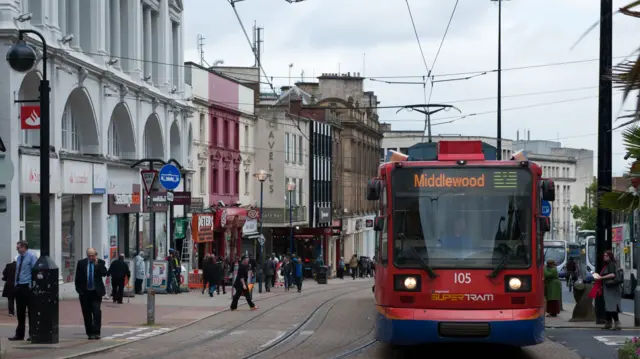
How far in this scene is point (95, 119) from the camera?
36.2 m

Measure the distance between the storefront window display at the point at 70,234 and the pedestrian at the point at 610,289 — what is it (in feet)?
58.2

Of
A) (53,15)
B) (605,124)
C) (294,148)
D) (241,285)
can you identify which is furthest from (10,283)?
(294,148)

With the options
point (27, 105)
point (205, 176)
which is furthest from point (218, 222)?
point (27, 105)

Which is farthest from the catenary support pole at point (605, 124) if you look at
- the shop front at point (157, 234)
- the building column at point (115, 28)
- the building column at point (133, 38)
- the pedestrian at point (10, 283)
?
the building column at point (133, 38)

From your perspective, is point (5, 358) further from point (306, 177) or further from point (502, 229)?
point (306, 177)

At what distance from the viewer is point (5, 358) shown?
1648 cm

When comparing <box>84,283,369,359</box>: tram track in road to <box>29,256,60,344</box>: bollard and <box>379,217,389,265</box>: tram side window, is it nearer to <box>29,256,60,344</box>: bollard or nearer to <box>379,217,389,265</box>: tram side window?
<box>29,256,60,344</box>: bollard

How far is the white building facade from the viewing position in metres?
29.1

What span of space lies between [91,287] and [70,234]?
53.0 feet

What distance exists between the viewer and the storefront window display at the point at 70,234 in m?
34.4

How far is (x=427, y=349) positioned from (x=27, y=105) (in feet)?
48.8

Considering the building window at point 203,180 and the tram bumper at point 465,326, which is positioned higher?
the building window at point 203,180

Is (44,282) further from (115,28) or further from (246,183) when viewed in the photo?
(246,183)

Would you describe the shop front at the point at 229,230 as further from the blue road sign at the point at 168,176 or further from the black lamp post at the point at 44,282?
the black lamp post at the point at 44,282
